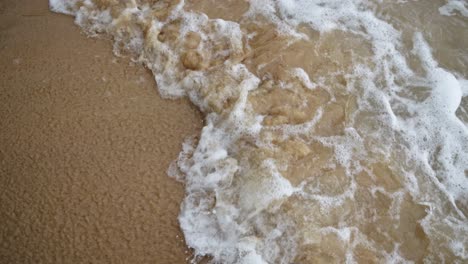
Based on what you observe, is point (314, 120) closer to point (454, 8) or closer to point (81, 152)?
point (81, 152)

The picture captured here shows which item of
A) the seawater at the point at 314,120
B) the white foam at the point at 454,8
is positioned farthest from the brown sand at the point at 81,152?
the white foam at the point at 454,8

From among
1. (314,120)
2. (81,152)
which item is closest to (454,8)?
(314,120)

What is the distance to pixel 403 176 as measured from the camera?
6.09 feet

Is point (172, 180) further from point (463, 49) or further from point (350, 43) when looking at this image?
point (463, 49)

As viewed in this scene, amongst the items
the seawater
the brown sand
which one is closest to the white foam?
the seawater

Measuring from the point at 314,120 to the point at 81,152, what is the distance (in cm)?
116

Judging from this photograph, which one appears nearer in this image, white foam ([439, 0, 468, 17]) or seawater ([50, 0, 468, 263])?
seawater ([50, 0, 468, 263])

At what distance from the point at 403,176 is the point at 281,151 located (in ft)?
1.89

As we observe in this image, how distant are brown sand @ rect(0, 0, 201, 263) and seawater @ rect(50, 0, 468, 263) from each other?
0.37 feet

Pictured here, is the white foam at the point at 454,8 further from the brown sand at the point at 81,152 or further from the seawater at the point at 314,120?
the brown sand at the point at 81,152

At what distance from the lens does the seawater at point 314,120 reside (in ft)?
5.53

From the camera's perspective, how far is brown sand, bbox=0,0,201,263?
5.49ft

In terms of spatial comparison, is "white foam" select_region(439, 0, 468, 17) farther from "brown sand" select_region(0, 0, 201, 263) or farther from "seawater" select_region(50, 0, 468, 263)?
"brown sand" select_region(0, 0, 201, 263)

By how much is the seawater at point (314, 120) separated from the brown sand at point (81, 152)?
0.11 metres
